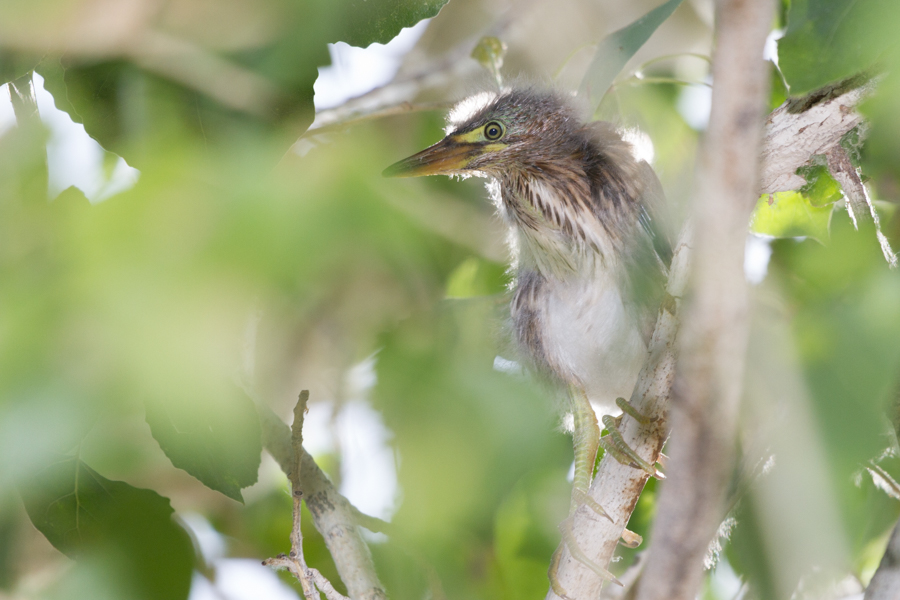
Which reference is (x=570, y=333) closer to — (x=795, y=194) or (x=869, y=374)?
(x=795, y=194)

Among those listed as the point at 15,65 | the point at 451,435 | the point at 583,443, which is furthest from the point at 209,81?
the point at 583,443

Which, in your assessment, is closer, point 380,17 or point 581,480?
point 380,17

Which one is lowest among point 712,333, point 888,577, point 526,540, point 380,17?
point 526,540

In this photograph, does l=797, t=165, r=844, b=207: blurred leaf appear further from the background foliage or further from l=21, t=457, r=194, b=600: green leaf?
l=21, t=457, r=194, b=600: green leaf

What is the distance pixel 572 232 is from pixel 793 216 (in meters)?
0.37

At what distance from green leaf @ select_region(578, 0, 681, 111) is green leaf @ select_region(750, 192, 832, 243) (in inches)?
10.4

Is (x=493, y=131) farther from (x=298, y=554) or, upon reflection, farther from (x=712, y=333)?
(x=712, y=333)

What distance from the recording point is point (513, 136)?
4.48ft

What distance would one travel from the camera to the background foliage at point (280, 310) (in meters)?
0.48

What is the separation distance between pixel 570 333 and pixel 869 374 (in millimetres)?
761

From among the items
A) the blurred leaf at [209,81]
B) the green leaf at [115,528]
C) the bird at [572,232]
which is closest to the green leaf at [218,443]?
the green leaf at [115,528]

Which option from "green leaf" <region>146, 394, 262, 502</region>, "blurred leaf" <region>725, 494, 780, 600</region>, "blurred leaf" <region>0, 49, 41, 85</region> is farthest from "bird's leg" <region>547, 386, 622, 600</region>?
"blurred leaf" <region>0, 49, 41, 85</region>

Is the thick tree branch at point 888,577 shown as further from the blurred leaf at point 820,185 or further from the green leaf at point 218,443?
the green leaf at point 218,443

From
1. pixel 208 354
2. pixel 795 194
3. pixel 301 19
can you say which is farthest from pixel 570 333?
pixel 208 354
